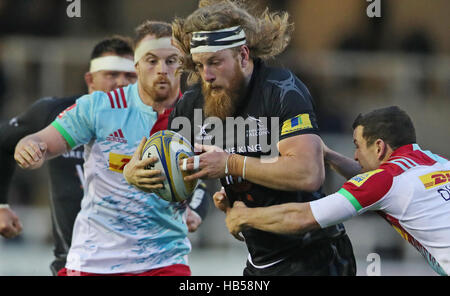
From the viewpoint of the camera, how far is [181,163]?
4703 millimetres

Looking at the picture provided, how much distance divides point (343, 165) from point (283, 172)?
119 centimetres

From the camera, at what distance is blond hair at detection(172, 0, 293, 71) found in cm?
500

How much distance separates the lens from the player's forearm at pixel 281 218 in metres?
4.56

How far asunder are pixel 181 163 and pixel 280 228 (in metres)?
0.74

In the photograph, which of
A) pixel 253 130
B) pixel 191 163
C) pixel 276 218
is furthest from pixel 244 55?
pixel 276 218

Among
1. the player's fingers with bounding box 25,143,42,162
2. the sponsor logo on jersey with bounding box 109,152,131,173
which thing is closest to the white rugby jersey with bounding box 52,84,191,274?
the sponsor logo on jersey with bounding box 109,152,131,173

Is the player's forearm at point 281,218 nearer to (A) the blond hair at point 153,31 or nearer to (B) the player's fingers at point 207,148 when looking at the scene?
(B) the player's fingers at point 207,148

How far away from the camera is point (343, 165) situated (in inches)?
218

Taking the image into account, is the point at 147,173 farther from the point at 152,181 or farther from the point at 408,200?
the point at 408,200

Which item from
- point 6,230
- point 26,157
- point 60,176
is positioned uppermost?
point 26,157

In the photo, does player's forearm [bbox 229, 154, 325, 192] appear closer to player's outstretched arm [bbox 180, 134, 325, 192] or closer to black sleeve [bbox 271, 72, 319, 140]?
player's outstretched arm [bbox 180, 134, 325, 192]

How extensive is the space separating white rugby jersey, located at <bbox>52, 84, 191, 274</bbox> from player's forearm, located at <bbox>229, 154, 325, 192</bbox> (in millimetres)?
1328

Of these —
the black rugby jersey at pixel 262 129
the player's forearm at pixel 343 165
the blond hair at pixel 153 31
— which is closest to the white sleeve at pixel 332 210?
the black rugby jersey at pixel 262 129
